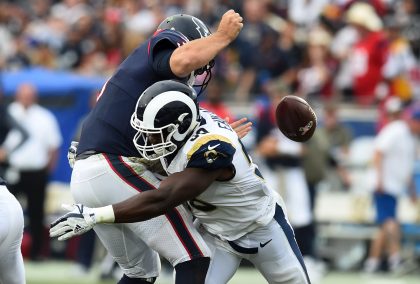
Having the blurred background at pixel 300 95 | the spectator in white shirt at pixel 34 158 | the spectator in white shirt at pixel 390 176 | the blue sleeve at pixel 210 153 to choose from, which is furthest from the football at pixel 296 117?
the spectator in white shirt at pixel 34 158

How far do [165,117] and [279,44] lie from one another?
795 centimetres

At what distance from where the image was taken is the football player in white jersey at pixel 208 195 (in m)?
5.28

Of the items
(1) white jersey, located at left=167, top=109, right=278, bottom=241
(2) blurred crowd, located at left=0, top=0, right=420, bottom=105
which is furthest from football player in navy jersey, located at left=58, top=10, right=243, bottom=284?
(2) blurred crowd, located at left=0, top=0, right=420, bottom=105

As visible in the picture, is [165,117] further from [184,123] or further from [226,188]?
[226,188]

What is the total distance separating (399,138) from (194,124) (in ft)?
19.3

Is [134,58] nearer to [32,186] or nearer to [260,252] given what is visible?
[260,252]

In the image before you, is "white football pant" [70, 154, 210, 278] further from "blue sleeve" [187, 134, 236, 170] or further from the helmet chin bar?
"blue sleeve" [187, 134, 236, 170]

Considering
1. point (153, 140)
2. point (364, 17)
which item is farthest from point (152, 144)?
point (364, 17)

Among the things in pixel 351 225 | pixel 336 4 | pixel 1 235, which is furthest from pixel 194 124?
pixel 336 4

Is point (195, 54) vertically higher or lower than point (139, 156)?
higher

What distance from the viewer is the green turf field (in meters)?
9.98

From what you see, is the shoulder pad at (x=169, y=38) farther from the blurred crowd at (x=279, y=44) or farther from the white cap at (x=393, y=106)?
the blurred crowd at (x=279, y=44)

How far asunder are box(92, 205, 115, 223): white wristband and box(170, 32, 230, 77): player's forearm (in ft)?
2.73

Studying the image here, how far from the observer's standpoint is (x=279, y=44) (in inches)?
516
